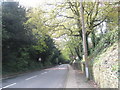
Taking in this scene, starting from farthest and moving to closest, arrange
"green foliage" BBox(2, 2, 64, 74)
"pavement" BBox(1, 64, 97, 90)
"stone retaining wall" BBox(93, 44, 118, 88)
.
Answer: "green foliage" BBox(2, 2, 64, 74) < "pavement" BBox(1, 64, 97, 90) < "stone retaining wall" BBox(93, 44, 118, 88)

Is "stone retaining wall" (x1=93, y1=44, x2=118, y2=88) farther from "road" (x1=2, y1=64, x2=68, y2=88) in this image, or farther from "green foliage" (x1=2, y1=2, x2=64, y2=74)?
"green foliage" (x1=2, y1=2, x2=64, y2=74)

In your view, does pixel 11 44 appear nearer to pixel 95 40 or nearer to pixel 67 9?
pixel 67 9

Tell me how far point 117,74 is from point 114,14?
939 centimetres

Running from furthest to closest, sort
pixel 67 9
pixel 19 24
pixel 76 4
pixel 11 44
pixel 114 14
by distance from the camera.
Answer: pixel 11 44
pixel 19 24
pixel 67 9
pixel 76 4
pixel 114 14

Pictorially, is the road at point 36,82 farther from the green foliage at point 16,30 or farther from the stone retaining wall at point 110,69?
the green foliage at point 16,30

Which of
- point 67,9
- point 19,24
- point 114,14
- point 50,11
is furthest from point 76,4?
point 19,24

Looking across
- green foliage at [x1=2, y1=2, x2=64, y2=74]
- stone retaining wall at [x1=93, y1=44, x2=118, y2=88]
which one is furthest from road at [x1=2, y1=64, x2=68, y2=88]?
green foliage at [x1=2, y1=2, x2=64, y2=74]

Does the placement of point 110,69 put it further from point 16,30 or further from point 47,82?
point 16,30

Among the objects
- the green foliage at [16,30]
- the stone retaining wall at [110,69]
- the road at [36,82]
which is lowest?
the road at [36,82]

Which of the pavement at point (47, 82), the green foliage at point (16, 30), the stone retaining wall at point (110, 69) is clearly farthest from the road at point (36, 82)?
the green foliage at point (16, 30)

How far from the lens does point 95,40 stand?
56.5 feet

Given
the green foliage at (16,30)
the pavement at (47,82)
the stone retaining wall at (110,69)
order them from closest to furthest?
the stone retaining wall at (110,69), the pavement at (47,82), the green foliage at (16,30)

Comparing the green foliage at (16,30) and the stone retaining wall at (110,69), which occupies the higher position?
the green foliage at (16,30)

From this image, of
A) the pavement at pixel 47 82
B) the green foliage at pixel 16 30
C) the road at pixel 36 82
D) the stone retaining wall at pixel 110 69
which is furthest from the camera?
the green foliage at pixel 16 30
